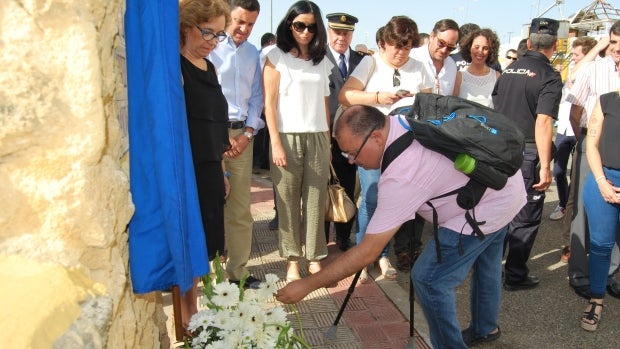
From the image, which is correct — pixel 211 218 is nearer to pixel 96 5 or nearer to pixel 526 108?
pixel 96 5

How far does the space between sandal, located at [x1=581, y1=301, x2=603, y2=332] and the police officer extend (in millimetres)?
612

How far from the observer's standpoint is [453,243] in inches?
103

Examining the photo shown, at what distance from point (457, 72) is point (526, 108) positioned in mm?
776

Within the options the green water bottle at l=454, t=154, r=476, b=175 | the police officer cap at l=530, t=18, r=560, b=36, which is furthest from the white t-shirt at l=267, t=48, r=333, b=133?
the police officer cap at l=530, t=18, r=560, b=36

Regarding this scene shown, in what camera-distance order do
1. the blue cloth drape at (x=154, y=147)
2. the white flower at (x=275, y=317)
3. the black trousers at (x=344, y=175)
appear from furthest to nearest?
1. the black trousers at (x=344, y=175)
2. the white flower at (x=275, y=317)
3. the blue cloth drape at (x=154, y=147)

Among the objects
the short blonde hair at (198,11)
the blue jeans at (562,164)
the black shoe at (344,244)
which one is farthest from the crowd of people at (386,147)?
the blue jeans at (562,164)

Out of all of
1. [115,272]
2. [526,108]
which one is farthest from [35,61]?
[526,108]

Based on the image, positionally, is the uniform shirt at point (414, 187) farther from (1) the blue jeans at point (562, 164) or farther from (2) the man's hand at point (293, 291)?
(1) the blue jeans at point (562, 164)

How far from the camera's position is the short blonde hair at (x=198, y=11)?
7.75 feet

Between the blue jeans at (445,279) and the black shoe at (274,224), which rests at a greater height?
the blue jeans at (445,279)

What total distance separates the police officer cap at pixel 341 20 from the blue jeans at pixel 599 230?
90.8 inches

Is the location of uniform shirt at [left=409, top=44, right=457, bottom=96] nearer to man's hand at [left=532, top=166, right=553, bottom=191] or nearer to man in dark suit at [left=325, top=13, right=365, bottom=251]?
man in dark suit at [left=325, top=13, right=365, bottom=251]

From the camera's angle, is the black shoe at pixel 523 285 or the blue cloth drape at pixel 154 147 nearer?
the blue cloth drape at pixel 154 147

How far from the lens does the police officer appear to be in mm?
3754
